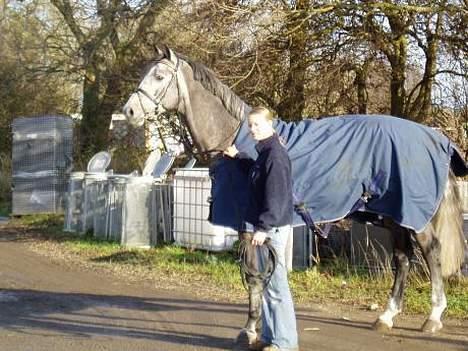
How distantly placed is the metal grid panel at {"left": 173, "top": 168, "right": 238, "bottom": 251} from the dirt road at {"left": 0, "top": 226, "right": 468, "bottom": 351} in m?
2.07

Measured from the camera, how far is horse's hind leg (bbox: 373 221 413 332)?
7.09 metres

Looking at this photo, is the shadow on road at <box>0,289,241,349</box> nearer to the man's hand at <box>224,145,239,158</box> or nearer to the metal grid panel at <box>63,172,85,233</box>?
the man's hand at <box>224,145,239,158</box>

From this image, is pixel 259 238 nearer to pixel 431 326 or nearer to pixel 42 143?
pixel 431 326


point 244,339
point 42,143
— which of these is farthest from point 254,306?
point 42,143

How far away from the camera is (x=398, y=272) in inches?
289

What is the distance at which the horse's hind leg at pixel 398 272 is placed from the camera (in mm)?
7093

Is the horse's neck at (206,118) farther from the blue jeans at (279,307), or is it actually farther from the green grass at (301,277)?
the green grass at (301,277)

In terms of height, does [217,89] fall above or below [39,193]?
above

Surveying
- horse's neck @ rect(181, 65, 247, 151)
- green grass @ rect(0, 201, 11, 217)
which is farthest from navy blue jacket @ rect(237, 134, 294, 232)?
green grass @ rect(0, 201, 11, 217)

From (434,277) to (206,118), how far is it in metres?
2.54

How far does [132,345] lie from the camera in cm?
661

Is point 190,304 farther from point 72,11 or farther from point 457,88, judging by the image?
point 72,11

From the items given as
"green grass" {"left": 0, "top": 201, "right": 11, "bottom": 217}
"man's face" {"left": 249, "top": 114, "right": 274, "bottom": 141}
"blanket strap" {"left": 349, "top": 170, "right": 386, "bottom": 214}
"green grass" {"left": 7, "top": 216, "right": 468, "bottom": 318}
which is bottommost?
"green grass" {"left": 0, "top": 201, "right": 11, "bottom": 217}

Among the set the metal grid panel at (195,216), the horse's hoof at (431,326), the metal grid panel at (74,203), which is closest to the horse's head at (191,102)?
the horse's hoof at (431,326)
